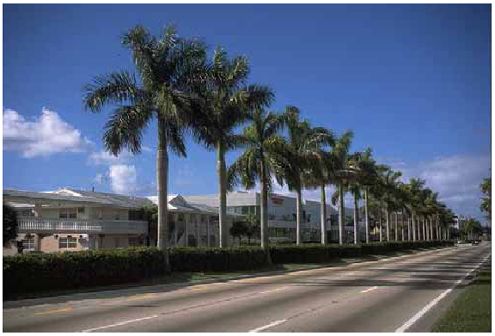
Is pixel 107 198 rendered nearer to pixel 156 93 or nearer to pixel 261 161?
pixel 261 161

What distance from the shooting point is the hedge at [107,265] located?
19.3 metres

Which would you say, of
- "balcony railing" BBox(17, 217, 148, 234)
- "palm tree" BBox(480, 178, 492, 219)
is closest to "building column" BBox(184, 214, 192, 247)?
"balcony railing" BBox(17, 217, 148, 234)

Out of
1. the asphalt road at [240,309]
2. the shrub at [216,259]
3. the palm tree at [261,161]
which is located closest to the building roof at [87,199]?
the palm tree at [261,161]

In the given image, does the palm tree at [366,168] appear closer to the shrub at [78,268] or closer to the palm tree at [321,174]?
the palm tree at [321,174]

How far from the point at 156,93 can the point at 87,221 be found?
23597 mm

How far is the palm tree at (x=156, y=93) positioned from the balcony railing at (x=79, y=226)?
1699 centimetres

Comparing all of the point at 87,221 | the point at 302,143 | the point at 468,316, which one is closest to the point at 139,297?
the point at 468,316

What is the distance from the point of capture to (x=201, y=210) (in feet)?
228

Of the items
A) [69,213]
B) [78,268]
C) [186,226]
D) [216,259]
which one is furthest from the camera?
[186,226]

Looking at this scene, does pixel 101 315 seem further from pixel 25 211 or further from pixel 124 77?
pixel 25 211

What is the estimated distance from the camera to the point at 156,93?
27234mm

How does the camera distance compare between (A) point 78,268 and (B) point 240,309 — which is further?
(A) point 78,268

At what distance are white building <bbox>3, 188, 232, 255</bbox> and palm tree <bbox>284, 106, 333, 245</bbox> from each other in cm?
1589

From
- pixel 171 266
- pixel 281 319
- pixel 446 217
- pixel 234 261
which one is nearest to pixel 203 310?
pixel 281 319
